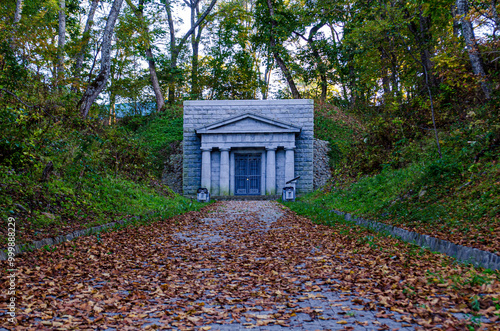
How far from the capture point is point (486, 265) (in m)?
4.69

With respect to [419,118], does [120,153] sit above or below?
below

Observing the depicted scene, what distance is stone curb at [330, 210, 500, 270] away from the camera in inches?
184

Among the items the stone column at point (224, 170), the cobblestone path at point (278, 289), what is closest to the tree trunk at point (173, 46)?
the stone column at point (224, 170)

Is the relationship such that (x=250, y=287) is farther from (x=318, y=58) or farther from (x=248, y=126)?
(x=318, y=58)

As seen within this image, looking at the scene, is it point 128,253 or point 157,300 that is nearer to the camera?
point 157,300

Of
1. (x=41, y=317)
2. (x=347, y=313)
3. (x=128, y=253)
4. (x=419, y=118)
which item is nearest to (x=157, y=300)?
(x=41, y=317)

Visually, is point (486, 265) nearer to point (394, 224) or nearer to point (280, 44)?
point (394, 224)

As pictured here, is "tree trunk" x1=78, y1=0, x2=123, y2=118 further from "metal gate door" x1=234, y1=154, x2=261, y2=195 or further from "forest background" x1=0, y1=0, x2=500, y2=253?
"metal gate door" x1=234, y1=154, x2=261, y2=195

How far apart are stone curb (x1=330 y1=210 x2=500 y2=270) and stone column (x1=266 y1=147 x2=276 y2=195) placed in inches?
512

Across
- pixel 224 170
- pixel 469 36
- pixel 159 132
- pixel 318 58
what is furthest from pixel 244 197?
pixel 318 58

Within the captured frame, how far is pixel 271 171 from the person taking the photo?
70.1 feet

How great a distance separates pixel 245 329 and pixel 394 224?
562 centimetres

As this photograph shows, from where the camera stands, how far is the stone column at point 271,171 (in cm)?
2133

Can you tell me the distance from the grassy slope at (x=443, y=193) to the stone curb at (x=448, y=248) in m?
0.13
